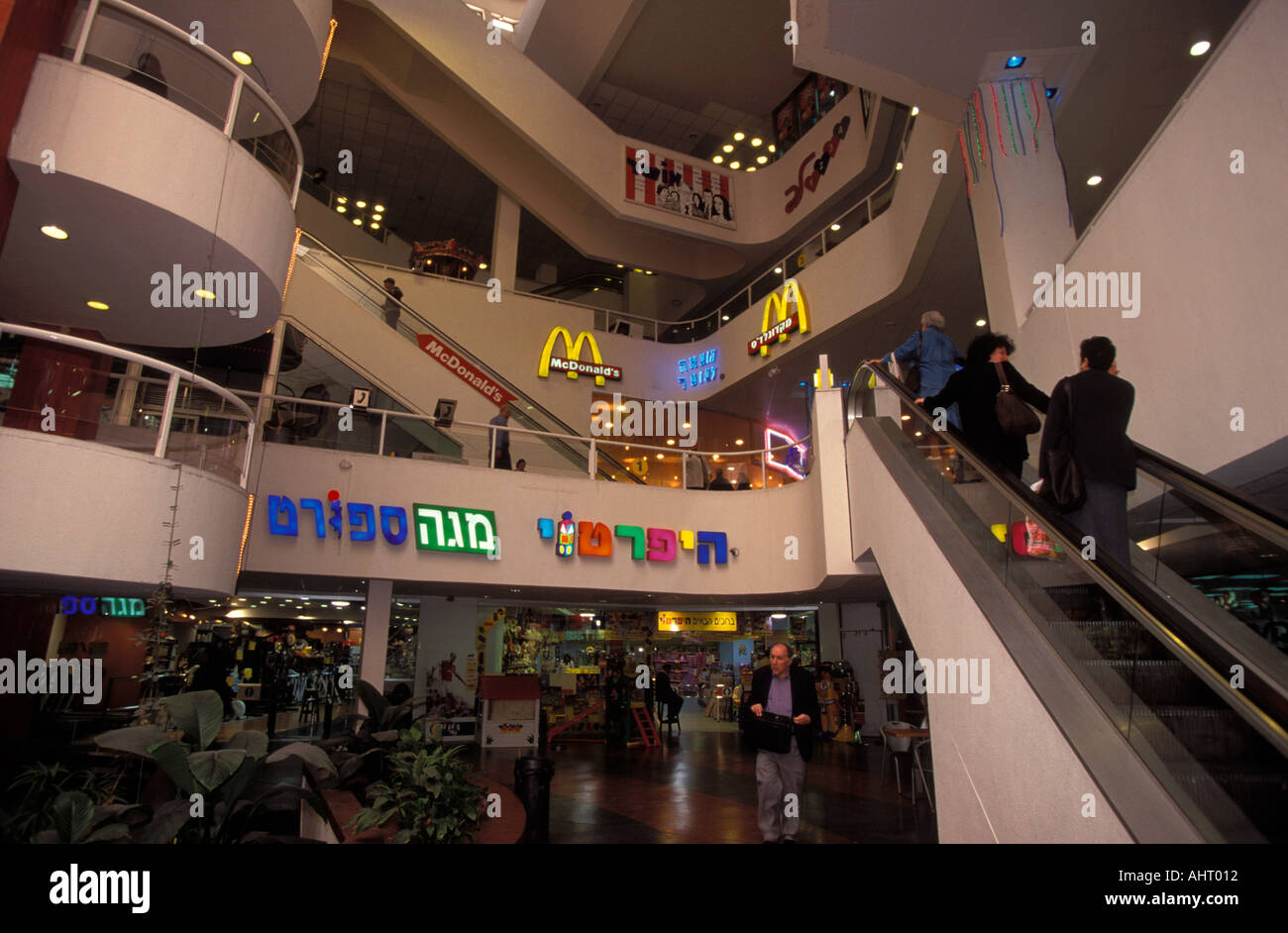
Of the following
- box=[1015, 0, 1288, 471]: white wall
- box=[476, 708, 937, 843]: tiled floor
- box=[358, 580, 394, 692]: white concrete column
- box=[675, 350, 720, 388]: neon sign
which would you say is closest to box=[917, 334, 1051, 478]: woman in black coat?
box=[1015, 0, 1288, 471]: white wall

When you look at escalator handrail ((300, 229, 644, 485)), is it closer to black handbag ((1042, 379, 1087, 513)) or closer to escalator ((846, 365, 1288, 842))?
escalator ((846, 365, 1288, 842))

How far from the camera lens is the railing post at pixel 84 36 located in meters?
5.61

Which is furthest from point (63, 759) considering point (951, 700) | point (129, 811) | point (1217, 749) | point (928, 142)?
point (928, 142)

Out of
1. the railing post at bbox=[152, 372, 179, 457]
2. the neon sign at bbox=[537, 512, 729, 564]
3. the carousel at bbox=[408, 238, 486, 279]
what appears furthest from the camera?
the carousel at bbox=[408, 238, 486, 279]

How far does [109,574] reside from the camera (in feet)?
16.6

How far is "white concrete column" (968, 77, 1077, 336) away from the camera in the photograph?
24.1 feet

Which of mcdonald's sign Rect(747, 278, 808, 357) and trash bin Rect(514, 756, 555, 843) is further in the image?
mcdonald's sign Rect(747, 278, 808, 357)

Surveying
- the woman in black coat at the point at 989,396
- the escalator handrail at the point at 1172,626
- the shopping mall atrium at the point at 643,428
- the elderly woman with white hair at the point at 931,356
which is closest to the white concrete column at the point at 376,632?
the shopping mall atrium at the point at 643,428

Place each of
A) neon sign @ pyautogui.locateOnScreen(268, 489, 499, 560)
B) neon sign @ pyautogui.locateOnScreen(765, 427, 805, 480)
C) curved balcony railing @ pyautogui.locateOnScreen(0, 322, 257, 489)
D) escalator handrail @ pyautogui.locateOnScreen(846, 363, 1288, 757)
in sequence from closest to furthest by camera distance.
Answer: escalator handrail @ pyautogui.locateOnScreen(846, 363, 1288, 757), curved balcony railing @ pyautogui.locateOnScreen(0, 322, 257, 489), neon sign @ pyautogui.locateOnScreen(268, 489, 499, 560), neon sign @ pyautogui.locateOnScreen(765, 427, 805, 480)

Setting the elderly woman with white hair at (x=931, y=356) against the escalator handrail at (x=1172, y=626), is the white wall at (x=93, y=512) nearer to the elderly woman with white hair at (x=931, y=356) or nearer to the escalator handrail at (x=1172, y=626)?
the escalator handrail at (x=1172, y=626)

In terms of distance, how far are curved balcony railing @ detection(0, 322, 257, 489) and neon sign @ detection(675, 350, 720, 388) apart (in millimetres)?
11948

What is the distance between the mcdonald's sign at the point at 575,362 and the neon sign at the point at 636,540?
6605 mm

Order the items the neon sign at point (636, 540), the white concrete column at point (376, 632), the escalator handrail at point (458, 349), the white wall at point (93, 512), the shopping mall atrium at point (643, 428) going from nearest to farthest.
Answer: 1. the shopping mall atrium at point (643, 428)
2. the white wall at point (93, 512)
3. the white concrete column at point (376, 632)
4. the neon sign at point (636, 540)
5. the escalator handrail at point (458, 349)

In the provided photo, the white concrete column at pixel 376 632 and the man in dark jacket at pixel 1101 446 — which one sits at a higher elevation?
the man in dark jacket at pixel 1101 446
